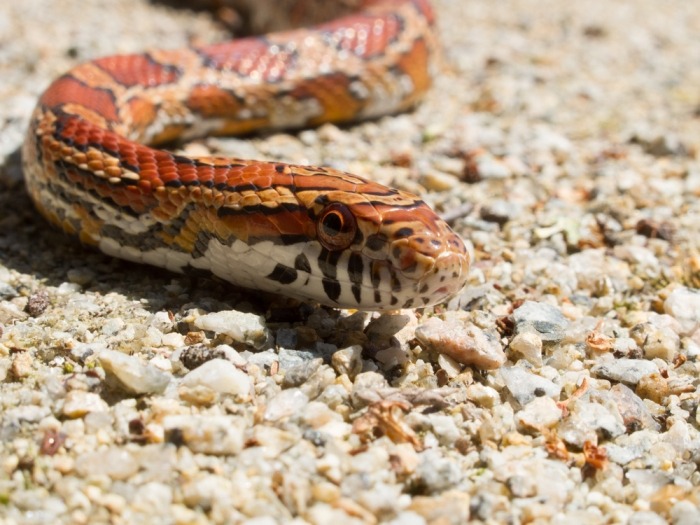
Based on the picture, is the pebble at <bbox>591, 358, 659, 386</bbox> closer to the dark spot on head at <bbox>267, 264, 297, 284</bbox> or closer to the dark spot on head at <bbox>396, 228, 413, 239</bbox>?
the dark spot on head at <bbox>396, 228, 413, 239</bbox>

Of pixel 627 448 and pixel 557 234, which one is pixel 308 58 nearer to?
pixel 557 234

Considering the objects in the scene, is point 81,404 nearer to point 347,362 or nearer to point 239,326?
point 239,326

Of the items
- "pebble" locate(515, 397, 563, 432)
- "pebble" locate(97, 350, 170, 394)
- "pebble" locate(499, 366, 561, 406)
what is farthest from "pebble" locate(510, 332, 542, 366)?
"pebble" locate(97, 350, 170, 394)

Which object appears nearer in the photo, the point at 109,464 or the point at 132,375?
the point at 109,464

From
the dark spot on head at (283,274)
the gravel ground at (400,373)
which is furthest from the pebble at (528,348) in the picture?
the dark spot on head at (283,274)

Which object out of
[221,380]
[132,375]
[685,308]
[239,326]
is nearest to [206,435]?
[221,380]

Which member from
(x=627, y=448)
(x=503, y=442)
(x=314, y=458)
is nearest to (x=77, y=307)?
(x=314, y=458)

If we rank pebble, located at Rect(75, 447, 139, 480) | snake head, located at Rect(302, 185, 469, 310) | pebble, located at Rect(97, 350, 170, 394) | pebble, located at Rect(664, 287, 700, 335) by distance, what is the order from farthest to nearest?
pebble, located at Rect(664, 287, 700, 335) → snake head, located at Rect(302, 185, 469, 310) → pebble, located at Rect(97, 350, 170, 394) → pebble, located at Rect(75, 447, 139, 480)
